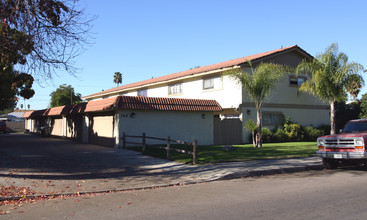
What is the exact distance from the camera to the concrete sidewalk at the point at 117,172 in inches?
372

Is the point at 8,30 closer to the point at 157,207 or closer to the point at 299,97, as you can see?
the point at 157,207

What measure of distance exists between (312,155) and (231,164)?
542 centimetres

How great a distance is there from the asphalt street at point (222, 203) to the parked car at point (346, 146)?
1.76 meters

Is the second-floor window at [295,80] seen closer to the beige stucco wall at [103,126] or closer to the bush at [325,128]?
the bush at [325,128]

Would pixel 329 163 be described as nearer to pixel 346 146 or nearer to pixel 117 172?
pixel 346 146

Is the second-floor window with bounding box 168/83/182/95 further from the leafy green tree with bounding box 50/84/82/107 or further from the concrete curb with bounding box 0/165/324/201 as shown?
the leafy green tree with bounding box 50/84/82/107

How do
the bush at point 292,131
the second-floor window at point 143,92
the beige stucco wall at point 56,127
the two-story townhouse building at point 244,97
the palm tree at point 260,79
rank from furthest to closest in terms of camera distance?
the second-floor window at point 143,92, the beige stucco wall at point 56,127, the bush at point 292,131, the two-story townhouse building at point 244,97, the palm tree at point 260,79

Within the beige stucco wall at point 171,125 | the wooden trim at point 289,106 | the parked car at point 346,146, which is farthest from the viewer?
the wooden trim at point 289,106

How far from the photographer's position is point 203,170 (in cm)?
1195

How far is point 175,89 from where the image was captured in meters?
28.7

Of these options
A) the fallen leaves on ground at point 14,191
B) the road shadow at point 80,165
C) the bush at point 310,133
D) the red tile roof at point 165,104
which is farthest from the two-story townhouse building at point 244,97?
the fallen leaves on ground at point 14,191

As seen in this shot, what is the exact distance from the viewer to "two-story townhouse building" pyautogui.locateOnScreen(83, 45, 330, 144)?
72.9ft

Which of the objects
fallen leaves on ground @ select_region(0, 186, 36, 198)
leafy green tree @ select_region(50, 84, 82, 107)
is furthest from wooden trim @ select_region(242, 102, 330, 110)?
leafy green tree @ select_region(50, 84, 82, 107)

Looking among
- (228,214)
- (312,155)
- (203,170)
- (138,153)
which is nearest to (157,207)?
(228,214)
